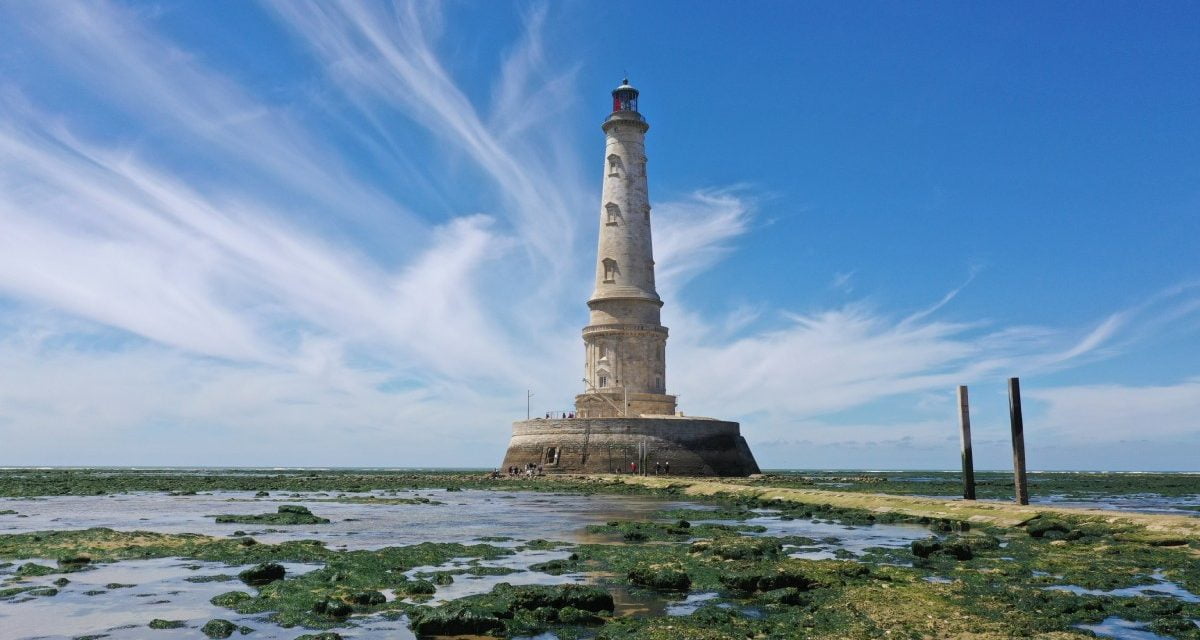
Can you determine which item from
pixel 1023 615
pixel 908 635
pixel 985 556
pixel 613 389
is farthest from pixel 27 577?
pixel 613 389

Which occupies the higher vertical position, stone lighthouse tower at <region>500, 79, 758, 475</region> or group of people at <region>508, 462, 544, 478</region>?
stone lighthouse tower at <region>500, 79, 758, 475</region>

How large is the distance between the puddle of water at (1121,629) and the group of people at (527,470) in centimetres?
4303

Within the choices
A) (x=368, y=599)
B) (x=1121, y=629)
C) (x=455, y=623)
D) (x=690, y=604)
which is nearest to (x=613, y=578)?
(x=690, y=604)

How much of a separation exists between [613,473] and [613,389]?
721 cm

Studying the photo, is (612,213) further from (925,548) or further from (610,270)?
(925,548)

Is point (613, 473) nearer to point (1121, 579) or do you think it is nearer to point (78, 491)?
point (78, 491)

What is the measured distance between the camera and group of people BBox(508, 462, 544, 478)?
5162cm

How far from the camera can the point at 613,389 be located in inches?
2158

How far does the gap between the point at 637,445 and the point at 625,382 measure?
646 centimetres

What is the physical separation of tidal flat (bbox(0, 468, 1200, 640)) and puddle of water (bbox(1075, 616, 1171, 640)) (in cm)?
5

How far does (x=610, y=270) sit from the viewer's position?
2213 inches

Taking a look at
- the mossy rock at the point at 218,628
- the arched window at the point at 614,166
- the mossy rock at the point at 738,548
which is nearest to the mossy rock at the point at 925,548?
the mossy rock at the point at 738,548

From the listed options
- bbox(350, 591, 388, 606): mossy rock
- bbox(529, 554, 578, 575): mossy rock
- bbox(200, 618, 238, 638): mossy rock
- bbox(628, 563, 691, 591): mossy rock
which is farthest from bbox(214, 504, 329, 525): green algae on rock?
bbox(200, 618, 238, 638): mossy rock

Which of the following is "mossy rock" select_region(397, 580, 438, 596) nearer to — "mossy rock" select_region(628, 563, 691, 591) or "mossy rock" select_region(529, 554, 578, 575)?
"mossy rock" select_region(529, 554, 578, 575)
